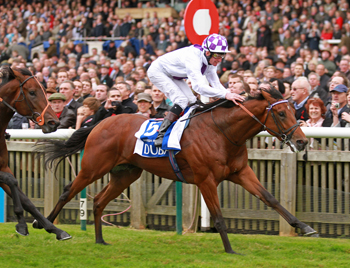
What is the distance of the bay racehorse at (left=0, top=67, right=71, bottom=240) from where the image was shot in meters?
5.04

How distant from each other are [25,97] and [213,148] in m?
2.04

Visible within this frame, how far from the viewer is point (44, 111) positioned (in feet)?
16.7

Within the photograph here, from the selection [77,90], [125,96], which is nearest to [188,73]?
[125,96]

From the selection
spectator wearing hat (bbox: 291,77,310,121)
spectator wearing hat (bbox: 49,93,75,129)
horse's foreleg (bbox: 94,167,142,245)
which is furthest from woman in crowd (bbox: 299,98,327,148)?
spectator wearing hat (bbox: 49,93,75,129)

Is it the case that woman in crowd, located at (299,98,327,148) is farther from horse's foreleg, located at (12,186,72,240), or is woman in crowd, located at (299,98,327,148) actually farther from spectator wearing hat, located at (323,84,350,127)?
horse's foreleg, located at (12,186,72,240)

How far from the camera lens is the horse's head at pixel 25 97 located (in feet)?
16.7

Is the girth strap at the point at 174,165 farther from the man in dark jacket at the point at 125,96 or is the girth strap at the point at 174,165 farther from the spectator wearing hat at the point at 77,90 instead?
the spectator wearing hat at the point at 77,90

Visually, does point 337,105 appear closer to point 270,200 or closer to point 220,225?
point 270,200

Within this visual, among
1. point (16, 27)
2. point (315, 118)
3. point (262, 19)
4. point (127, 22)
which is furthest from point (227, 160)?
point (16, 27)

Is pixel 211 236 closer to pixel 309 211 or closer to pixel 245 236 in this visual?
pixel 245 236

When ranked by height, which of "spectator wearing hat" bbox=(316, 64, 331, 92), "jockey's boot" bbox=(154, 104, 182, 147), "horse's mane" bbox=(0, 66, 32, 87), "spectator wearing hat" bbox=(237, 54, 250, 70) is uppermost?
"spectator wearing hat" bbox=(237, 54, 250, 70)

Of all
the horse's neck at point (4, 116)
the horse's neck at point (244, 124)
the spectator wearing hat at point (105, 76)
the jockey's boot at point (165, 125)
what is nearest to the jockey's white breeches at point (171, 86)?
the jockey's boot at point (165, 125)

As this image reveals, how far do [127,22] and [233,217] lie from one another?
13.8 m

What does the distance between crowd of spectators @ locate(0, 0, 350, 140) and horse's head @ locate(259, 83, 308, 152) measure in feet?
0.93
